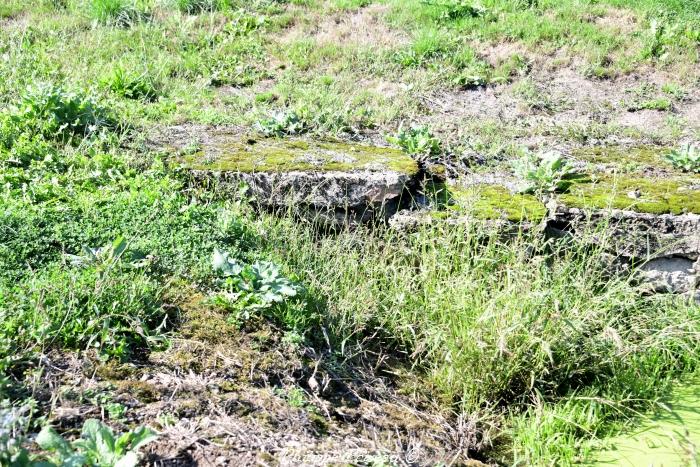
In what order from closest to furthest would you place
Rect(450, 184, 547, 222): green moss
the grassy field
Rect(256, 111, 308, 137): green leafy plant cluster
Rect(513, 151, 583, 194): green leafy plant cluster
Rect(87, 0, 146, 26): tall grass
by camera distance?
the grassy field → Rect(450, 184, 547, 222): green moss → Rect(513, 151, 583, 194): green leafy plant cluster → Rect(256, 111, 308, 137): green leafy plant cluster → Rect(87, 0, 146, 26): tall grass

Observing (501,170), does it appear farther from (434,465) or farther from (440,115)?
(434,465)

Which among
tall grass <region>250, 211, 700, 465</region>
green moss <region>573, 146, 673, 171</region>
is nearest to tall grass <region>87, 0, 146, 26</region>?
tall grass <region>250, 211, 700, 465</region>

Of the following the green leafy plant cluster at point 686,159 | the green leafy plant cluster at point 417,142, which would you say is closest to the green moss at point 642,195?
the green leafy plant cluster at point 686,159

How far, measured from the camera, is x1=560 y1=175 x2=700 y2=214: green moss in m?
5.42

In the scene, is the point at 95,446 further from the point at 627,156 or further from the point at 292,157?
the point at 627,156

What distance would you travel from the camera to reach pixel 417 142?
21.1 feet

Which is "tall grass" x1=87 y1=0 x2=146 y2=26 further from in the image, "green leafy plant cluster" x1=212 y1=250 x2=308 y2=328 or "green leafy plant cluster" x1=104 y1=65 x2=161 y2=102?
"green leafy plant cluster" x1=212 y1=250 x2=308 y2=328

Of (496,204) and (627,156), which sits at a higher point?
(496,204)

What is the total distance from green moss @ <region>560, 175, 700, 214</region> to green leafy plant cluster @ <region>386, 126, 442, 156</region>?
4.27 feet

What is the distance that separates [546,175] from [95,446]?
4.08 metres

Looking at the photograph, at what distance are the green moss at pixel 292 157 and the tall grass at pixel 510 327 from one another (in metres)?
0.70

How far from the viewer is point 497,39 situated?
8.96 metres

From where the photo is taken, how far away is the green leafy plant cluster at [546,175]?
571 centimetres

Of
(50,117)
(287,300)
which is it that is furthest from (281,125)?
(287,300)
